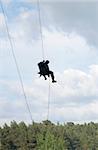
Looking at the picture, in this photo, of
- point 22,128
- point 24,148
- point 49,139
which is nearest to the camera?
point 49,139

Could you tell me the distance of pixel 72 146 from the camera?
191 m

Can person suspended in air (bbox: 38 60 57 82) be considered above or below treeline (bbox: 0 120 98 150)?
below

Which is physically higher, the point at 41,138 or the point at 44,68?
the point at 41,138

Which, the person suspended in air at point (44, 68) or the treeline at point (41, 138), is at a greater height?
the treeline at point (41, 138)

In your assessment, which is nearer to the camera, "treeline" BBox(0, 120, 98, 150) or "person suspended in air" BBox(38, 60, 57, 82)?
"person suspended in air" BBox(38, 60, 57, 82)

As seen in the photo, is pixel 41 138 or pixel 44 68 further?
pixel 41 138

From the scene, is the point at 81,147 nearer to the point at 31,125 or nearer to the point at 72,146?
the point at 72,146

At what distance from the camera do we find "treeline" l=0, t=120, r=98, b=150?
419ft

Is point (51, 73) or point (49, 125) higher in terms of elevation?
point (49, 125)

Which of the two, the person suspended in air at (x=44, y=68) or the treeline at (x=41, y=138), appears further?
the treeline at (x=41, y=138)

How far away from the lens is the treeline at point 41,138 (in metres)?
128

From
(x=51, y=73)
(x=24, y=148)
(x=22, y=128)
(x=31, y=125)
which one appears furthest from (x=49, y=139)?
(x=51, y=73)

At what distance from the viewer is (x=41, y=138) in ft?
433

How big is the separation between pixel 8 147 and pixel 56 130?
94.9 feet
